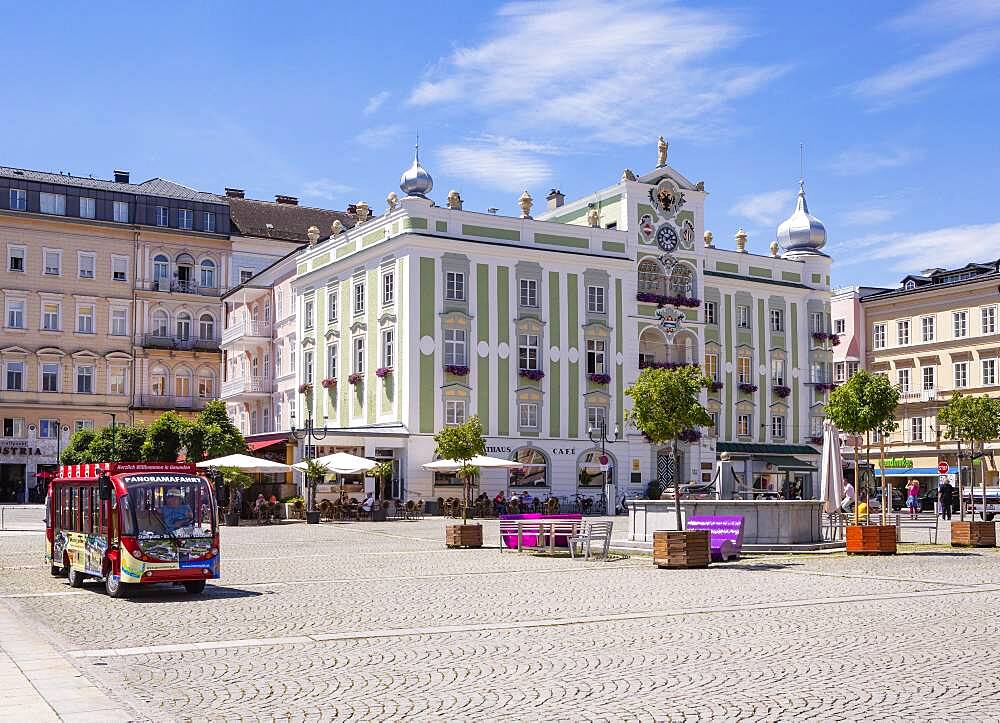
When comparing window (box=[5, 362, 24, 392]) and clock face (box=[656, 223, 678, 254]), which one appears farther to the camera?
window (box=[5, 362, 24, 392])

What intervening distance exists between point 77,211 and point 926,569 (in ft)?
203

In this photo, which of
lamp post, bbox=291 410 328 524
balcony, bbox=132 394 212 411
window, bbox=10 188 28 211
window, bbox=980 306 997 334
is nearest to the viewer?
lamp post, bbox=291 410 328 524

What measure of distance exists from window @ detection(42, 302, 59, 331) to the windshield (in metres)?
58.1

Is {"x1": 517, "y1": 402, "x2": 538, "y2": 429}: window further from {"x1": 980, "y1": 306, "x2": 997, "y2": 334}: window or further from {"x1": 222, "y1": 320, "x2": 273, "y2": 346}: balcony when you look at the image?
{"x1": 980, "y1": 306, "x2": 997, "y2": 334}: window

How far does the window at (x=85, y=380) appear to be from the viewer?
73.2m

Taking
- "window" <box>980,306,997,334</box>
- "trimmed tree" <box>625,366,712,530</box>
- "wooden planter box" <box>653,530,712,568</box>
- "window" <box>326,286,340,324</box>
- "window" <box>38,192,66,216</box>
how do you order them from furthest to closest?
1. "window" <box>38,192,66,216</box>
2. "window" <box>980,306,997,334</box>
3. "window" <box>326,286,340,324</box>
4. "trimmed tree" <box>625,366,712,530</box>
5. "wooden planter box" <box>653,530,712,568</box>

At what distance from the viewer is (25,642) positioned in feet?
42.9

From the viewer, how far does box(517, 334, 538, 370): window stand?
57.6 m

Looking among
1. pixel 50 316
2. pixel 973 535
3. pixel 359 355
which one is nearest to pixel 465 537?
pixel 973 535

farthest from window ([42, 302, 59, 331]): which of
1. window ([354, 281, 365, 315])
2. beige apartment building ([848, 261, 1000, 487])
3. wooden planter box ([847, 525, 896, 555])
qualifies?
wooden planter box ([847, 525, 896, 555])

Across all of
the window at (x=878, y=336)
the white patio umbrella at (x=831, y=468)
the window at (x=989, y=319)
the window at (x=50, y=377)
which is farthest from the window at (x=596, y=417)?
the window at (x=50, y=377)

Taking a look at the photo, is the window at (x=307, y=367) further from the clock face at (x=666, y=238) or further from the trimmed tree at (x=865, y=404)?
the trimmed tree at (x=865, y=404)

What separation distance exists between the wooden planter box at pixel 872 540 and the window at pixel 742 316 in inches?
1607

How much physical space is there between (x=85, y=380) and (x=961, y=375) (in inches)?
1940
